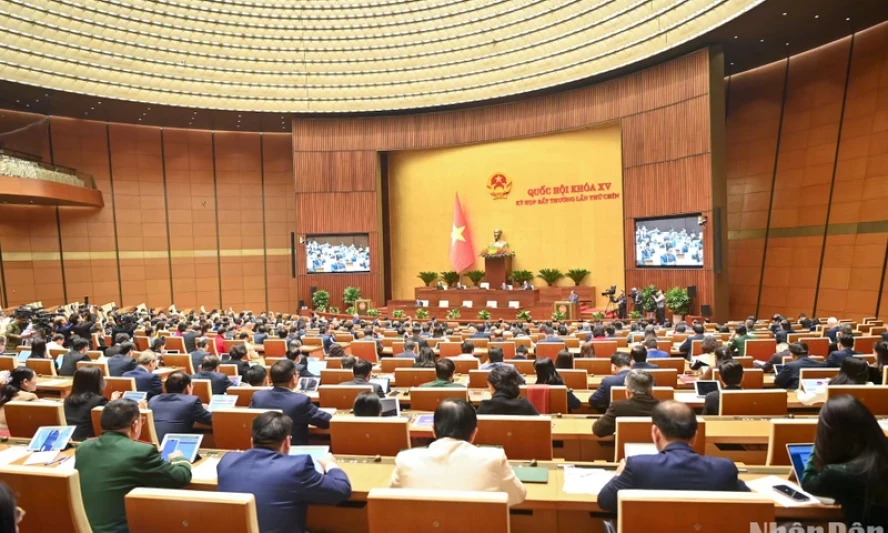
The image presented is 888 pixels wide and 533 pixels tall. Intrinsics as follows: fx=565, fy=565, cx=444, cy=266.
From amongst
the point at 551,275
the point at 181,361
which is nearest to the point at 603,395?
the point at 181,361

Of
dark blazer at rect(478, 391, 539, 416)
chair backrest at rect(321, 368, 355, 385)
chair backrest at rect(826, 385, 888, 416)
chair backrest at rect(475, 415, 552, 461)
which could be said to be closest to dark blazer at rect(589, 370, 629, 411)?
dark blazer at rect(478, 391, 539, 416)

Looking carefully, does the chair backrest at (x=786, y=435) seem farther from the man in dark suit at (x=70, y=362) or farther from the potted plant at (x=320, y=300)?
the potted plant at (x=320, y=300)

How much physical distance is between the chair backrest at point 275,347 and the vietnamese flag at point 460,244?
11.1m

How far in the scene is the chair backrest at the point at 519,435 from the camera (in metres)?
3.14

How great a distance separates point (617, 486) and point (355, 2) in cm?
1610

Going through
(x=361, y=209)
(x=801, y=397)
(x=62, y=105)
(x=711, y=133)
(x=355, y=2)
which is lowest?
(x=801, y=397)

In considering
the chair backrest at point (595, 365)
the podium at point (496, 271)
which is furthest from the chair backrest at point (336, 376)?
the podium at point (496, 271)

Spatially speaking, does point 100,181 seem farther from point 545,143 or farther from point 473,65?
point 545,143

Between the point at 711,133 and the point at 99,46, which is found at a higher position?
the point at 99,46

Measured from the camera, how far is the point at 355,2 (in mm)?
15711

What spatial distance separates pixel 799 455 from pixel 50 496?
10.1 feet

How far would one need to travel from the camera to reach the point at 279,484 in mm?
2273

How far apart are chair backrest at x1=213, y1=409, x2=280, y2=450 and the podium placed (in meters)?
14.6

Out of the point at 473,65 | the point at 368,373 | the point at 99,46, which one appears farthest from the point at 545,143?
the point at 368,373
